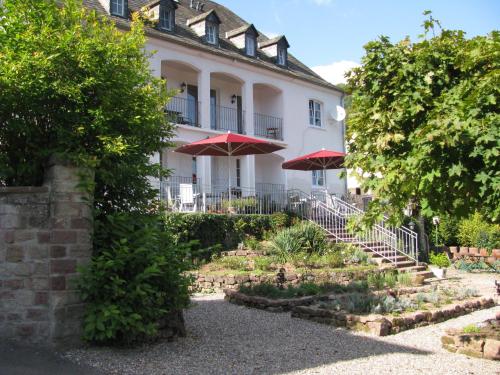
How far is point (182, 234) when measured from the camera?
40.6 ft

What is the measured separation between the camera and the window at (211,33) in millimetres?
19516

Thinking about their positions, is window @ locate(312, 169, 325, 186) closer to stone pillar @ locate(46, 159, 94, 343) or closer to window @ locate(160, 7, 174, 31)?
window @ locate(160, 7, 174, 31)

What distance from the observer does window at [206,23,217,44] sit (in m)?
19.5

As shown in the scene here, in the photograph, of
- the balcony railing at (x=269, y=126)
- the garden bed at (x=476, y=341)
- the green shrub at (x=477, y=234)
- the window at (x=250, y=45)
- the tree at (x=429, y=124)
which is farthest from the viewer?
the balcony railing at (x=269, y=126)

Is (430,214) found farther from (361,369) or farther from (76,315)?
(76,315)

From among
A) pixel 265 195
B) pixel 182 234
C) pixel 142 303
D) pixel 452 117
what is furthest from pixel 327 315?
pixel 265 195

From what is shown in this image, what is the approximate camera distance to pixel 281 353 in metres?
5.88

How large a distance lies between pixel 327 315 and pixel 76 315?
12.9ft

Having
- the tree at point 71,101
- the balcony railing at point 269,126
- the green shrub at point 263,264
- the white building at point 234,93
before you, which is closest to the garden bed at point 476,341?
the tree at point 71,101

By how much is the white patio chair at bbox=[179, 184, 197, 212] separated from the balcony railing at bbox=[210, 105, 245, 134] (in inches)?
220

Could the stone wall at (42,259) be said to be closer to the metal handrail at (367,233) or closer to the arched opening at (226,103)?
the metal handrail at (367,233)

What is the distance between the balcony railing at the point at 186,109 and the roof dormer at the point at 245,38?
11.4ft

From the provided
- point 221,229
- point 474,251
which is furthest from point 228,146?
point 474,251

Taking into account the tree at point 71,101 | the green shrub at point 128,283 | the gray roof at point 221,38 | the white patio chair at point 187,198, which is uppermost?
the gray roof at point 221,38
